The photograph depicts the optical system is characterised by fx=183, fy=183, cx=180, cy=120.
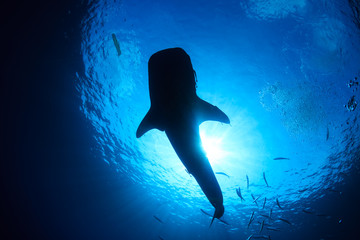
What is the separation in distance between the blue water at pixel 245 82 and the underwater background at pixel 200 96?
0.06m

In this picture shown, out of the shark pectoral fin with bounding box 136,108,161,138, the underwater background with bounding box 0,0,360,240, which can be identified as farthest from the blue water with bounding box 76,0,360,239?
the shark pectoral fin with bounding box 136,108,161,138

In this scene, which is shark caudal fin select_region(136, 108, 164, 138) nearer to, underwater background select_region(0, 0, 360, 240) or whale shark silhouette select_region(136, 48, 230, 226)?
whale shark silhouette select_region(136, 48, 230, 226)

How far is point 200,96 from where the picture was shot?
30.7 feet

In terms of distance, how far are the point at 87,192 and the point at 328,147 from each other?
24.5 m

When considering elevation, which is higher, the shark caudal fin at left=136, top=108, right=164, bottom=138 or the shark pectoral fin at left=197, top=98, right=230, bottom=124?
the shark pectoral fin at left=197, top=98, right=230, bottom=124

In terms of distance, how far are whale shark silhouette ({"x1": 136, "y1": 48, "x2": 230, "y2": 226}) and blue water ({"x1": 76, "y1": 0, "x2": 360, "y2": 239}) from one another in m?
5.11

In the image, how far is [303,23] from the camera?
7754mm

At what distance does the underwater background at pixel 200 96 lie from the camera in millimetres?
7727

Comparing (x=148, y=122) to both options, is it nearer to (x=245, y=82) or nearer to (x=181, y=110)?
(x=181, y=110)

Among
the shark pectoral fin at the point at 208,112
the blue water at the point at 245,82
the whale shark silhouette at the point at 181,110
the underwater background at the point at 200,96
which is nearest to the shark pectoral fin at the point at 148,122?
the whale shark silhouette at the point at 181,110

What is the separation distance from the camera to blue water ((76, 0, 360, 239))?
7543 millimetres

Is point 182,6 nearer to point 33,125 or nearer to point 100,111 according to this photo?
point 100,111

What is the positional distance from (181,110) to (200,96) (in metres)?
5.96

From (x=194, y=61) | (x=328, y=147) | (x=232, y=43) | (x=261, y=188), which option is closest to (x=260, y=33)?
(x=232, y=43)
